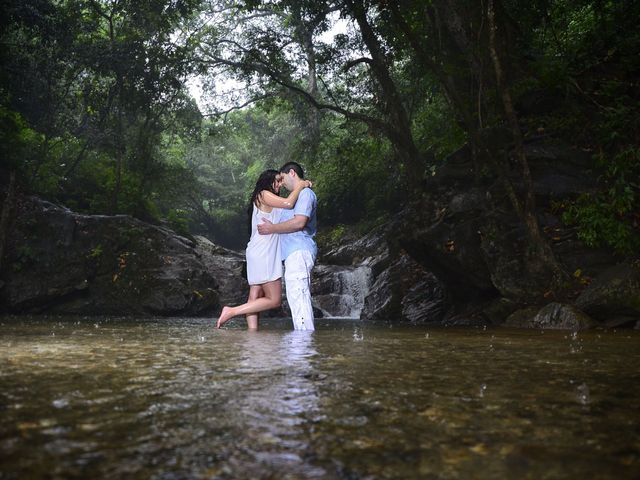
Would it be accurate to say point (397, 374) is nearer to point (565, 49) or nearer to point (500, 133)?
point (500, 133)

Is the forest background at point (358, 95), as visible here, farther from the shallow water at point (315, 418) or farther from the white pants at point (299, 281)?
the shallow water at point (315, 418)

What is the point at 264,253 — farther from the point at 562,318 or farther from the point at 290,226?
the point at 562,318

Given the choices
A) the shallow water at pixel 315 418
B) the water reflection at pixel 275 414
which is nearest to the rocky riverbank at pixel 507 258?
the shallow water at pixel 315 418

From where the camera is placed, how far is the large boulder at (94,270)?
16.0m

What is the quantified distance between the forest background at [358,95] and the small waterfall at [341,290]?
409cm

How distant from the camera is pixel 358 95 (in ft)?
70.3

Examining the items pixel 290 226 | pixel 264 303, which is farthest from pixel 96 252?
pixel 290 226

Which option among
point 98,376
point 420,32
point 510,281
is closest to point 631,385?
point 98,376

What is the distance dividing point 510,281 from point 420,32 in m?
8.61

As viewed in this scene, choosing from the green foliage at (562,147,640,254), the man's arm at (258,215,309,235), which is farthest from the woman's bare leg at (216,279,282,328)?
the green foliage at (562,147,640,254)

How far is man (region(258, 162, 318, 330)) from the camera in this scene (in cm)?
741

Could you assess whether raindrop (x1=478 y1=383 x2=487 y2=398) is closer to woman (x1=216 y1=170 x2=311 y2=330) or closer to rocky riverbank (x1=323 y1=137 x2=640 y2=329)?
woman (x1=216 y1=170 x2=311 y2=330)

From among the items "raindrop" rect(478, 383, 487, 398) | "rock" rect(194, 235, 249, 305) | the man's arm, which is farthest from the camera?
"rock" rect(194, 235, 249, 305)

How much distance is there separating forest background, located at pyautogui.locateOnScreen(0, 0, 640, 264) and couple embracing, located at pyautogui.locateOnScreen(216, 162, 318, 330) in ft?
15.5
